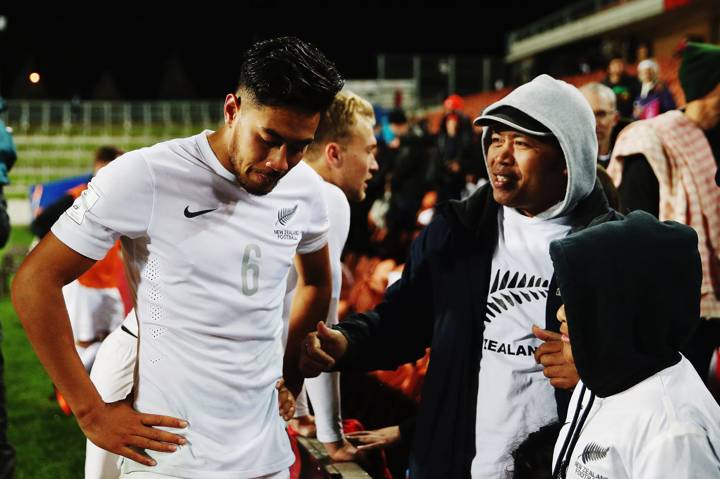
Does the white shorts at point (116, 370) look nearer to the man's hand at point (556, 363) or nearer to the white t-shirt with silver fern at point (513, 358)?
the white t-shirt with silver fern at point (513, 358)

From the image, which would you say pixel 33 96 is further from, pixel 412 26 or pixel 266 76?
pixel 266 76

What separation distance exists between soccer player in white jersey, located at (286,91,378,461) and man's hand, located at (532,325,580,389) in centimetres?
109

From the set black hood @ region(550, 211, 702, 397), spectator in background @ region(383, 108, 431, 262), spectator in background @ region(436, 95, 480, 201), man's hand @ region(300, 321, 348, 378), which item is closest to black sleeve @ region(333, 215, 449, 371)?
man's hand @ region(300, 321, 348, 378)

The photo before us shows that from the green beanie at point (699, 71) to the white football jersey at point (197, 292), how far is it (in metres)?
2.34

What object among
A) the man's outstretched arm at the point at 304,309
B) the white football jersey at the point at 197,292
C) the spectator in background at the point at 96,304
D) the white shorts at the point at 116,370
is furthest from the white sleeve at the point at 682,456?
the spectator in background at the point at 96,304

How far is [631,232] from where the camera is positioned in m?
1.67

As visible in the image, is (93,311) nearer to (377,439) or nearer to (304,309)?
(377,439)

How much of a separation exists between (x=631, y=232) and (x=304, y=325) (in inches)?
48.0

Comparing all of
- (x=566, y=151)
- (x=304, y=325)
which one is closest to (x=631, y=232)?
(x=566, y=151)

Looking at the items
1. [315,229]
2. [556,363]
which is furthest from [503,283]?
[315,229]

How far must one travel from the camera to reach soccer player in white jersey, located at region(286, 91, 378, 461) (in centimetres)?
306

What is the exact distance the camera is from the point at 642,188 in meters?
3.50

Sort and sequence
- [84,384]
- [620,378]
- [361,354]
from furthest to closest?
[361,354] → [84,384] → [620,378]

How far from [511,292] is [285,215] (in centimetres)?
69
